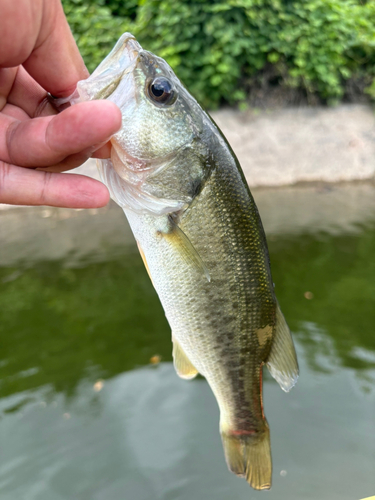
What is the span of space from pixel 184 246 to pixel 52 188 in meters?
0.34

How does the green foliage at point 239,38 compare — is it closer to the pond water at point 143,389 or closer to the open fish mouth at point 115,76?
the pond water at point 143,389

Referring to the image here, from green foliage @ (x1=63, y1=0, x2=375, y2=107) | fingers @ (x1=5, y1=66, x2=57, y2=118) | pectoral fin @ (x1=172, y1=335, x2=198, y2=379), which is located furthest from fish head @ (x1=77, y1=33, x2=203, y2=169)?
green foliage @ (x1=63, y1=0, x2=375, y2=107)

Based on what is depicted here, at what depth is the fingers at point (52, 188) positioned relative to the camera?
90cm

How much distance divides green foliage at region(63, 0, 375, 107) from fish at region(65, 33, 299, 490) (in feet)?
14.7

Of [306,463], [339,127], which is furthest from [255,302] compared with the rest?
[339,127]

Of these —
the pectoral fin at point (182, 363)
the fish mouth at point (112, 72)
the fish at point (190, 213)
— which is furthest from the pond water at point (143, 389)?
the fish mouth at point (112, 72)

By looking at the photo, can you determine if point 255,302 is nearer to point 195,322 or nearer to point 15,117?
point 195,322

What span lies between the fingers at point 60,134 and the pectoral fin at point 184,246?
0.28m

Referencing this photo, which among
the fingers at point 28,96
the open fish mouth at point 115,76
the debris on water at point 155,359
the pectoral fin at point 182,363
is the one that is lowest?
the debris on water at point 155,359

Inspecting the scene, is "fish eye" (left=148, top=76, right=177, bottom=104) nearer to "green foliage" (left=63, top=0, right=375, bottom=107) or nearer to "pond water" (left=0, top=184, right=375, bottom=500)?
"pond water" (left=0, top=184, right=375, bottom=500)

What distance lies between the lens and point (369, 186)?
203 inches

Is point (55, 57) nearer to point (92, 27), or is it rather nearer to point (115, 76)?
point (115, 76)

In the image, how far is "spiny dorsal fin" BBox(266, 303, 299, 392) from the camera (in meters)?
1.16

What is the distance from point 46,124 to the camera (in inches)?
34.5
